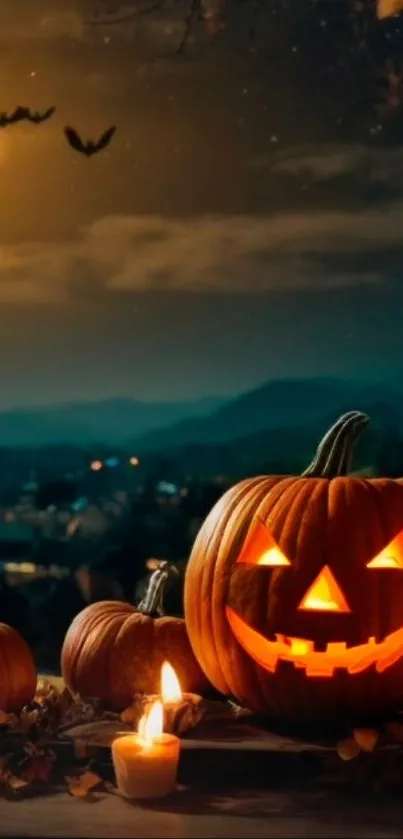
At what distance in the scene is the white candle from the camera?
110 centimetres

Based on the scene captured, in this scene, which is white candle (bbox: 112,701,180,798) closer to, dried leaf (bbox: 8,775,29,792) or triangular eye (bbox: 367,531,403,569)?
dried leaf (bbox: 8,775,29,792)

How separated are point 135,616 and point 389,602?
0.41 meters

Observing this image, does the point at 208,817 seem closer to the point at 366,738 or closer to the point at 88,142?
the point at 366,738

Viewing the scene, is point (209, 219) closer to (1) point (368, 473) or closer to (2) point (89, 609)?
(1) point (368, 473)

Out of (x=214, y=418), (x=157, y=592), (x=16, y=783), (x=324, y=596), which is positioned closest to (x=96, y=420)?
(x=214, y=418)

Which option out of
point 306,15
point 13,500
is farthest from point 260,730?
point 306,15

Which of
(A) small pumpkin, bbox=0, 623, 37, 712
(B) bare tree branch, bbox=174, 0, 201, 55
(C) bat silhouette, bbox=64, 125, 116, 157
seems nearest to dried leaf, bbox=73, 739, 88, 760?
(A) small pumpkin, bbox=0, 623, 37, 712

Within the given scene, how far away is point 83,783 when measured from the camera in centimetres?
114

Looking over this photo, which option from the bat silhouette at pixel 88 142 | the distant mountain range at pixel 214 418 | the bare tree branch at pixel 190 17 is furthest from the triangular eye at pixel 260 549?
the bare tree branch at pixel 190 17

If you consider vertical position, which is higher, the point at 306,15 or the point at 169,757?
the point at 306,15

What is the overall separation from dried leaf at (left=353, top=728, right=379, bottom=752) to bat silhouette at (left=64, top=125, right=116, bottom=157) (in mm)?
989

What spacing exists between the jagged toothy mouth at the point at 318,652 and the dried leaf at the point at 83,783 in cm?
26

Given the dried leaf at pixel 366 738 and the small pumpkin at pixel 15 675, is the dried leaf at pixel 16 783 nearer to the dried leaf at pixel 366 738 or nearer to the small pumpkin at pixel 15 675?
the small pumpkin at pixel 15 675

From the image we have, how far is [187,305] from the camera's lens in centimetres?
161
